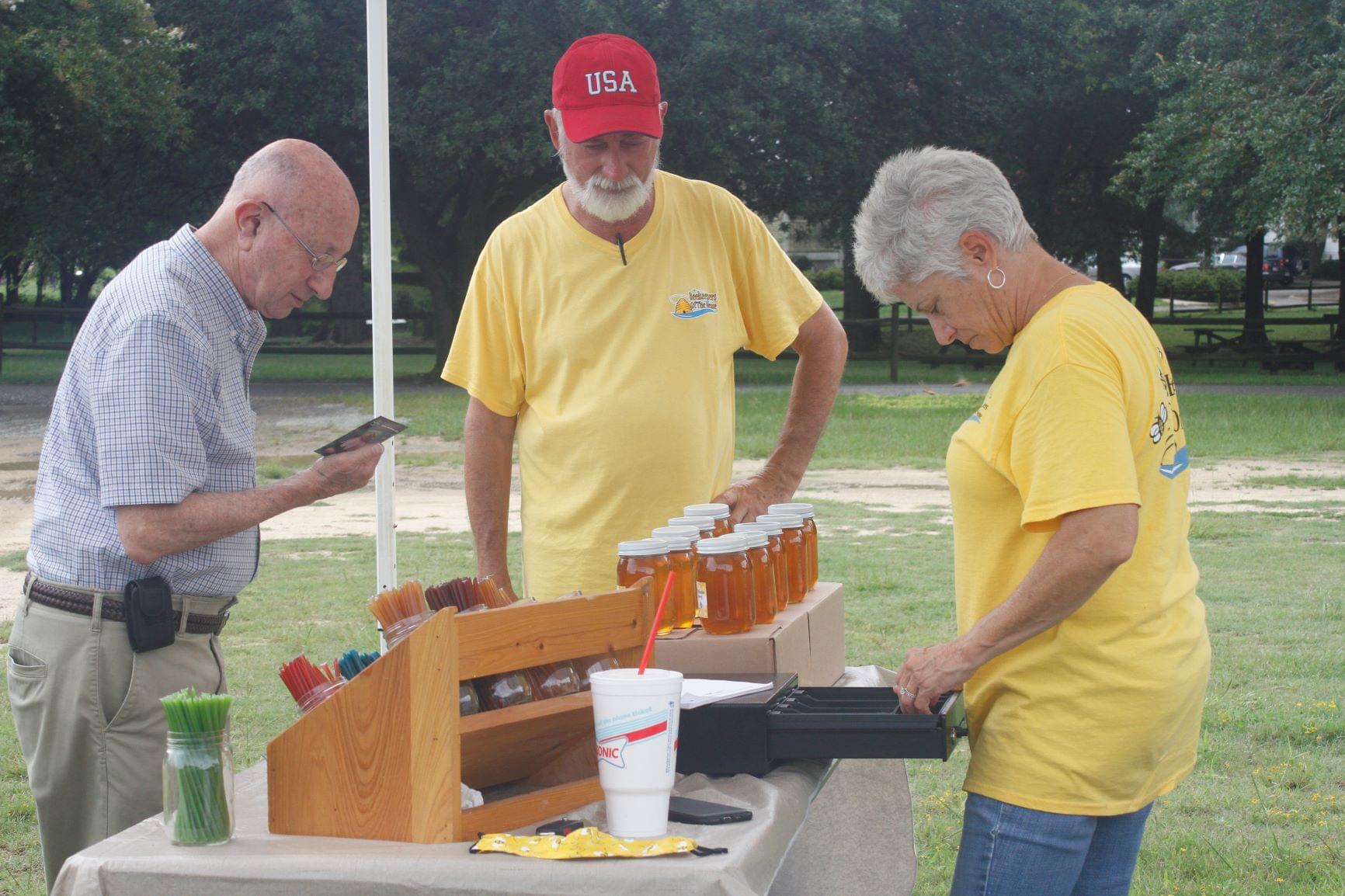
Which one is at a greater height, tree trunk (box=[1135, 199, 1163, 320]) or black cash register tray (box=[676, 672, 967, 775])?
tree trunk (box=[1135, 199, 1163, 320])

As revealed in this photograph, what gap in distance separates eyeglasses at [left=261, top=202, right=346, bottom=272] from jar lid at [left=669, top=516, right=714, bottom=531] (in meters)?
0.81

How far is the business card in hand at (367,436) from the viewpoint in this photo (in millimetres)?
2494

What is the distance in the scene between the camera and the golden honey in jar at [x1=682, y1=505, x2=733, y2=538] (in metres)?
2.83

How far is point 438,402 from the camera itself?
20516 millimetres

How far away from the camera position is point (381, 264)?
500 centimetres

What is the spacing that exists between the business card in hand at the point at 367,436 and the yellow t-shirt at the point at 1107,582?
1002 mm

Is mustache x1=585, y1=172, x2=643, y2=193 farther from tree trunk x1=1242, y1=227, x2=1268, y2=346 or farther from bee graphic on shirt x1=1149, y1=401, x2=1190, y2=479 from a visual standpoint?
tree trunk x1=1242, y1=227, x2=1268, y2=346

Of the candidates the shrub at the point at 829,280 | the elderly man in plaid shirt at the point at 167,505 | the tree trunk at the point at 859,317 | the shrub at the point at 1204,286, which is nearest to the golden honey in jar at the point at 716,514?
the elderly man in plaid shirt at the point at 167,505

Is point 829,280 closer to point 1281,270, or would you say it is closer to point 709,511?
point 1281,270

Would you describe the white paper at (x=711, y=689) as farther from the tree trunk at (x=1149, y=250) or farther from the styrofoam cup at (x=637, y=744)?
the tree trunk at (x=1149, y=250)

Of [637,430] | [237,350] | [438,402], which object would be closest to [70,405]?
[237,350]

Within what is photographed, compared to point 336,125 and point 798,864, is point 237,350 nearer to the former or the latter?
point 798,864

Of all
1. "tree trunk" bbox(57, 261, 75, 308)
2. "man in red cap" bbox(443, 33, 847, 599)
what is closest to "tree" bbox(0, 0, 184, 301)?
"man in red cap" bbox(443, 33, 847, 599)

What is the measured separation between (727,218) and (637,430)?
2.16 ft
